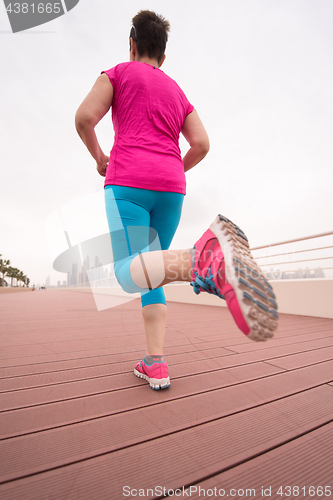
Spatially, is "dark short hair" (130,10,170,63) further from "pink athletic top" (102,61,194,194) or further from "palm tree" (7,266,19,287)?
"palm tree" (7,266,19,287)

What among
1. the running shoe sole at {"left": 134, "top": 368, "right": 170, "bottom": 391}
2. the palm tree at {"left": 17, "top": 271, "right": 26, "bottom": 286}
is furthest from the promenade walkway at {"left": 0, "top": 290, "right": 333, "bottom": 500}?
the palm tree at {"left": 17, "top": 271, "right": 26, "bottom": 286}

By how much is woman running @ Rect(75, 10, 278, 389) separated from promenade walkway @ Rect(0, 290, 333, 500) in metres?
0.17

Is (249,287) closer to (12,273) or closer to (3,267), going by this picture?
(3,267)

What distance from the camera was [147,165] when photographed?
0.81 meters

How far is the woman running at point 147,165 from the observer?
668 millimetres

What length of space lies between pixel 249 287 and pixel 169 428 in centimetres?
41

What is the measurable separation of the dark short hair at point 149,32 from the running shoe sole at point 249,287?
2.87 ft

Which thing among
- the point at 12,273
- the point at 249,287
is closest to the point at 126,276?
the point at 249,287

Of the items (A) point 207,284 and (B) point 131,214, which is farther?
(B) point 131,214

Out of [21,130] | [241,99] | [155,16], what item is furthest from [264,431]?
[21,130]

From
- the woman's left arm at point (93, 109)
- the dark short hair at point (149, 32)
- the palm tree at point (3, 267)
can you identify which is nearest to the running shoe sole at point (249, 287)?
the woman's left arm at point (93, 109)

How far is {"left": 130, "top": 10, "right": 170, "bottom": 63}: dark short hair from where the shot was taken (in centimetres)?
94

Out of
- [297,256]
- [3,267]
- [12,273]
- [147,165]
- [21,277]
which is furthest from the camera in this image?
[21,277]

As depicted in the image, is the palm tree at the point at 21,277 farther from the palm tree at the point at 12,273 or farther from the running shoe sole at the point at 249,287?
the running shoe sole at the point at 249,287
